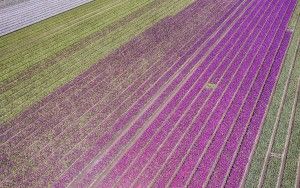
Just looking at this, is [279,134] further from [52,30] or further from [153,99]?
[52,30]

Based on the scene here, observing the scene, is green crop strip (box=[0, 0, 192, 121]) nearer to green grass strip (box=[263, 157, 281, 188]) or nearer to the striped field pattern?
the striped field pattern

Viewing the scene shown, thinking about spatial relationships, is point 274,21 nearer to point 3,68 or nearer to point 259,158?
point 259,158

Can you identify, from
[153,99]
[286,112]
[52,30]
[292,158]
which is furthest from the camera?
[52,30]

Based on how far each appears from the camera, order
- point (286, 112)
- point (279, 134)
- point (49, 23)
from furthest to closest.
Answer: point (49, 23)
point (286, 112)
point (279, 134)

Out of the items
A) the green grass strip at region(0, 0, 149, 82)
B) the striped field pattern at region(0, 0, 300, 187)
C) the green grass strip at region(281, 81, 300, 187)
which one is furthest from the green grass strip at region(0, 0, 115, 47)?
the green grass strip at region(281, 81, 300, 187)

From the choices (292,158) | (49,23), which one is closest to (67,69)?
(49,23)

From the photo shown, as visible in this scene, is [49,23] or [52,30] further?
[49,23]

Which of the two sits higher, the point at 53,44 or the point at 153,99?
the point at 153,99
